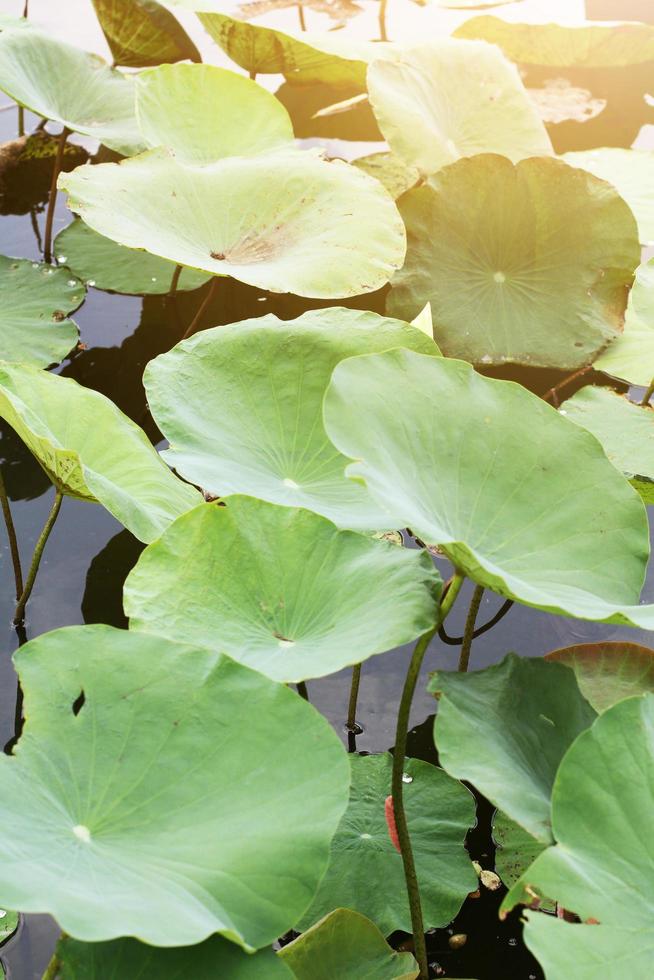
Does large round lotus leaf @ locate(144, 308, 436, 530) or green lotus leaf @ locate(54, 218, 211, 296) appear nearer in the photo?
large round lotus leaf @ locate(144, 308, 436, 530)

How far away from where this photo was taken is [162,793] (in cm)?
98

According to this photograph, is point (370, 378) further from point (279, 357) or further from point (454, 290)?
point (454, 290)

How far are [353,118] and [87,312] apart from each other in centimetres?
123

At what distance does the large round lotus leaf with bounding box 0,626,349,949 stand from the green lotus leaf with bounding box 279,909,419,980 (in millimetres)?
193

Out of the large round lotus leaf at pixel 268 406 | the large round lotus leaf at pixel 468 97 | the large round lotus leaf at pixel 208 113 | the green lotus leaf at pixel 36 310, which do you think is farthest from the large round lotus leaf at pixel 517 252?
the green lotus leaf at pixel 36 310

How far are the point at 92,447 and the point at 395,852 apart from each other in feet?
2.27

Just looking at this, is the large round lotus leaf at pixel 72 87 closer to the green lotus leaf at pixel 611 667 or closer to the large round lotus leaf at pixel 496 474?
the large round lotus leaf at pixel 496 474

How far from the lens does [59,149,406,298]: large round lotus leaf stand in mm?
1846

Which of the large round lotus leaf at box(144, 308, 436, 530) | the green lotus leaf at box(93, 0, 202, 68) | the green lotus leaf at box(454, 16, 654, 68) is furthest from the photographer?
the green lotus leaf at box(454, 16, 654, 68)

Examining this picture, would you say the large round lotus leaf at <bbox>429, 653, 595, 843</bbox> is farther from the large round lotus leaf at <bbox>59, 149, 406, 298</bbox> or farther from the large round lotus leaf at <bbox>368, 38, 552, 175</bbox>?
the large round lotus leaf at <bbox>368, 38, 552, 175</bbox>

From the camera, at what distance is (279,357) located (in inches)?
61.5

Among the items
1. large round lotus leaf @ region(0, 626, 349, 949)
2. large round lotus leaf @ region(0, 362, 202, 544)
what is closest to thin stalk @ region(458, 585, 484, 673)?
large round lotus leaf @ region(0, 362, 202, 544)

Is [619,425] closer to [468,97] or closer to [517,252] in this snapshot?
[517,252]

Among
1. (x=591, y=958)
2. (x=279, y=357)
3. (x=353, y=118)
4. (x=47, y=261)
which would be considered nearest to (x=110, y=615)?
(x=279, y=357)
